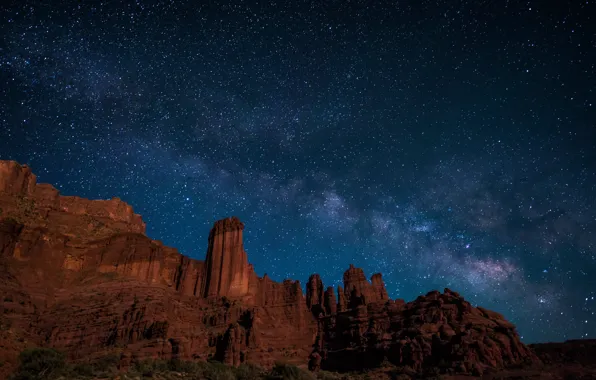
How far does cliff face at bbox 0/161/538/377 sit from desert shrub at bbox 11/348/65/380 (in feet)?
10.9

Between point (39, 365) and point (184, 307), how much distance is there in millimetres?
55923

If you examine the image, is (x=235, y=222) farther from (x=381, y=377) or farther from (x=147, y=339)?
(x=381, y=377)

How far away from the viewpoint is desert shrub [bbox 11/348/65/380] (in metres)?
23.1

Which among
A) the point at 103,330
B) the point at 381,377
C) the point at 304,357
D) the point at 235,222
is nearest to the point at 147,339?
the point at 103,330

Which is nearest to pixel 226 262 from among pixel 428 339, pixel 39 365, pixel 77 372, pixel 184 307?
pixel 184 307

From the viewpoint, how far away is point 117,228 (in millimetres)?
109438

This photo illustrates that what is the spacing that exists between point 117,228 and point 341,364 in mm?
83416

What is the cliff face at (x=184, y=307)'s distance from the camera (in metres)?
48.9

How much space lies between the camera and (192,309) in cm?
8000

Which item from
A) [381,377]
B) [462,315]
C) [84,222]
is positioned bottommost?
[381,377]

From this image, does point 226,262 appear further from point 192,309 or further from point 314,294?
point 314,294

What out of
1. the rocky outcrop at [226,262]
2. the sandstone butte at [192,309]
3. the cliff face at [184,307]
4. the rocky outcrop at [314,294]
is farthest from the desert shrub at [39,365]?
the rocky outcrop at [314,294]

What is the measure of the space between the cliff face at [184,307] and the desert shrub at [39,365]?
333cm

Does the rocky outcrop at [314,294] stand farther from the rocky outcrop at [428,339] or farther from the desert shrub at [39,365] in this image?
the desert shrub at [39,365]
